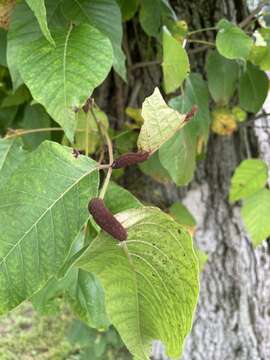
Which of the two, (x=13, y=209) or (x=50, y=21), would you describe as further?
(x=50, y=21)

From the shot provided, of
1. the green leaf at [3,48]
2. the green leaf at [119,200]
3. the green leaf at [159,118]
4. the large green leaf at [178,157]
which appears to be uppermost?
the green leaf at [159,118]

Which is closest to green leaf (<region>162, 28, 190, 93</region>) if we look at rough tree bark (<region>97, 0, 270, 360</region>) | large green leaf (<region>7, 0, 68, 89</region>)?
large green leaf (<region>7, 0, 68, 89</region>)

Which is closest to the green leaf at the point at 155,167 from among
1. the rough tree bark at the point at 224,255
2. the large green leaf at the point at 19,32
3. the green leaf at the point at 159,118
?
the rough tree bark at the point at 224,255

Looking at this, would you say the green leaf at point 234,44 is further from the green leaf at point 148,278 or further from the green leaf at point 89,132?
the green leaf at point 148,278

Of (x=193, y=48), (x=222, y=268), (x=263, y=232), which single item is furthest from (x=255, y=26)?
(x=222, y=268)

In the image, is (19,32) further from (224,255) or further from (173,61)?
(224,255)

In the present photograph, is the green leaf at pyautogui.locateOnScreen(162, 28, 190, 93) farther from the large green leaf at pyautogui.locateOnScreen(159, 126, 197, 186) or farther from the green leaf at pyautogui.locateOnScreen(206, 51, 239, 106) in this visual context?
the green leaf at pyautogui.locateOnScreen(206, 51, 239, 106)

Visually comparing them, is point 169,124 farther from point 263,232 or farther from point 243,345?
point 243,345
